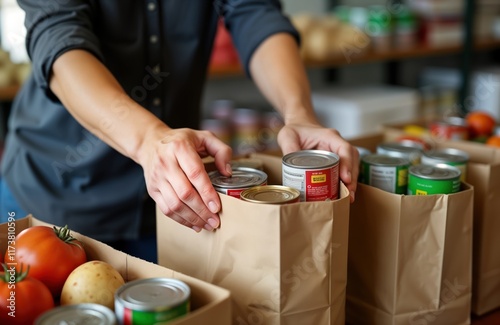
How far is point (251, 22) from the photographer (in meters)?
1.39

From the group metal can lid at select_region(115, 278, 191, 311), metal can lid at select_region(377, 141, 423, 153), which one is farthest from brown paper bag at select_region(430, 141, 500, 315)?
metal can lid at select_region(115, 278, 191, 311)

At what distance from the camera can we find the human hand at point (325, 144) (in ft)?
3.18

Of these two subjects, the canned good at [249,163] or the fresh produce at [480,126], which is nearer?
the canned good at [249,163]

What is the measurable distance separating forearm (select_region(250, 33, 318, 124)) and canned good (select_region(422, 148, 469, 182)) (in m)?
0.21

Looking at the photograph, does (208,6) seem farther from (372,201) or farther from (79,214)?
(372,201)

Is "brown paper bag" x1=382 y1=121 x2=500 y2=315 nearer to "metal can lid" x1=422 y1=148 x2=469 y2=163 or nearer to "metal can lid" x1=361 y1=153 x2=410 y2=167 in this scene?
"metal can lid" x1=422 y1=148 x2=469 y2=163

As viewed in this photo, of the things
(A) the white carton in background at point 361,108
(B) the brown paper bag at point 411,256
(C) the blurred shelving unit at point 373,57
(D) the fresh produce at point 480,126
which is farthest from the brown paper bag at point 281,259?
(A) the white carton in background at point 361,108

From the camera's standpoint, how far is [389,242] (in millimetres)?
976

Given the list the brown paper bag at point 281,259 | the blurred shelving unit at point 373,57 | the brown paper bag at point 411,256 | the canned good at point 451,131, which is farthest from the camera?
the blurred shelving unit at point 373,57

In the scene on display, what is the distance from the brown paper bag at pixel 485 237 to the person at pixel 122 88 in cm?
29

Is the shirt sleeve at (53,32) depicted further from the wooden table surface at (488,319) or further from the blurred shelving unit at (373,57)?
the blurred shelving unit at (373,57)

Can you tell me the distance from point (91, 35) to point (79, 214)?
426 mm

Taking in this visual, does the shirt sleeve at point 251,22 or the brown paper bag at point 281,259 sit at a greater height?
the shirt sleeve at point 251,22

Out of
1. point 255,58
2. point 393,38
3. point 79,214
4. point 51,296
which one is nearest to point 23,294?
point 51,296
